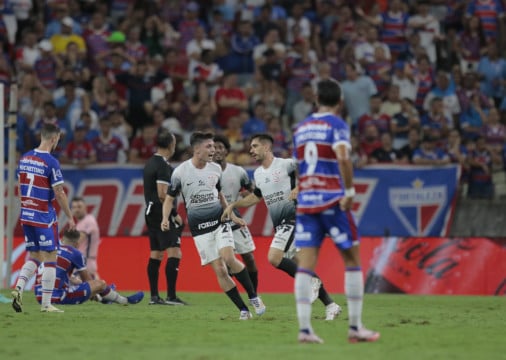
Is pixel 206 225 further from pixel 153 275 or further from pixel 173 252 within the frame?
pixel 153 275

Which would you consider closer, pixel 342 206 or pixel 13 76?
pixel 342 206

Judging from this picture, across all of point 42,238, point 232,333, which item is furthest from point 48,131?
point 232,333

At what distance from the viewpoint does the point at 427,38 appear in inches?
1187

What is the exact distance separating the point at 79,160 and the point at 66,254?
7.18m

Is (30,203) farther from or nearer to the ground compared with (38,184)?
nearer to the ground

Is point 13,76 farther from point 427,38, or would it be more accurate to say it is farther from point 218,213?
point 218,213

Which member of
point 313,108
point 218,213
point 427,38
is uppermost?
point 427,38

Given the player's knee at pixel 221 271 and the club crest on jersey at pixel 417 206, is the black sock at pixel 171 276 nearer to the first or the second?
the player's knee at pixel 221 271

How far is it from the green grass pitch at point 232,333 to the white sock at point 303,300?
233 millimetres

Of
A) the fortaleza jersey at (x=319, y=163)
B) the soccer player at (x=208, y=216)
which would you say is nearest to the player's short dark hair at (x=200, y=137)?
the soccer player at (x=208, y=216)

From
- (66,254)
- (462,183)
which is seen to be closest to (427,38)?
(462,183)

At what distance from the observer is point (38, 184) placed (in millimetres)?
16047

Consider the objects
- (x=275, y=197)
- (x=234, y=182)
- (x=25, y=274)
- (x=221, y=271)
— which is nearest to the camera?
(x=221, y=271)

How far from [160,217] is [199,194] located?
3.61m
